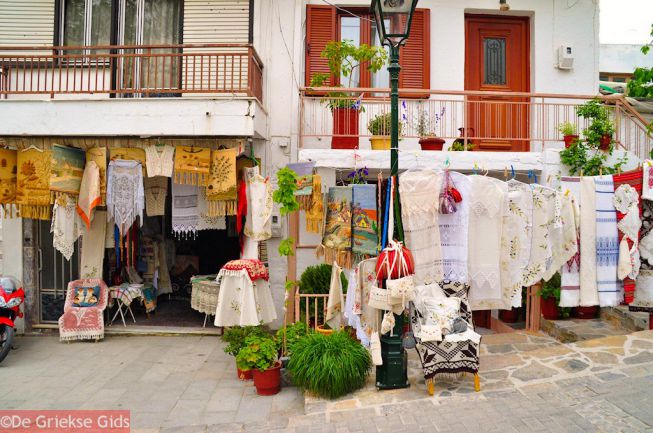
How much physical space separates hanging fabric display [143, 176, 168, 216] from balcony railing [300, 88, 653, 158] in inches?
106

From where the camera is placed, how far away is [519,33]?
992cm

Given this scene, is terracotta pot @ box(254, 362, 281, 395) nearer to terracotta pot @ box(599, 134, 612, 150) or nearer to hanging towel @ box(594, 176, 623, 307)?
hanging towel @ box(594, 176, 623, 307)

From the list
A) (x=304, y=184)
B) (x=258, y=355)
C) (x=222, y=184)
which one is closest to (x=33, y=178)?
(x=222, y=184)

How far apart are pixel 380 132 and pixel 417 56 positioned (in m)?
2.07

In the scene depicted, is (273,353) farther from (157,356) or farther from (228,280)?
(157,356)

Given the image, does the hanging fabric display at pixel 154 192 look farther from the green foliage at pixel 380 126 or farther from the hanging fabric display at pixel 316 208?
the green foliage at pixel 380 126

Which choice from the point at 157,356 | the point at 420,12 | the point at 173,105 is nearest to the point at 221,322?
the point at 157,356

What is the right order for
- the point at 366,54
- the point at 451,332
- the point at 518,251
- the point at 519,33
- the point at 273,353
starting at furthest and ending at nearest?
the point at 519,33
the point at 366,54
the point at 273,353
the point at 518,251
the point at 451,332

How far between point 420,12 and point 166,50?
493 cm

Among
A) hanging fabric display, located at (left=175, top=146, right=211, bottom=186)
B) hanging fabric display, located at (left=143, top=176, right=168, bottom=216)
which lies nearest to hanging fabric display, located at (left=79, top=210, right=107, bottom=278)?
hanging fabric display, located at (left=143, top=176, right=168, bottom=216)

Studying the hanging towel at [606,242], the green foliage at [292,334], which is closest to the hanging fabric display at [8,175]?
the green foliage at [292,334]

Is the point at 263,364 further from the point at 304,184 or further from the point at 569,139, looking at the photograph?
the point at 569,139

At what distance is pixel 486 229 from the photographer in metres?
5.95

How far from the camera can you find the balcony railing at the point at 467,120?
875cm
